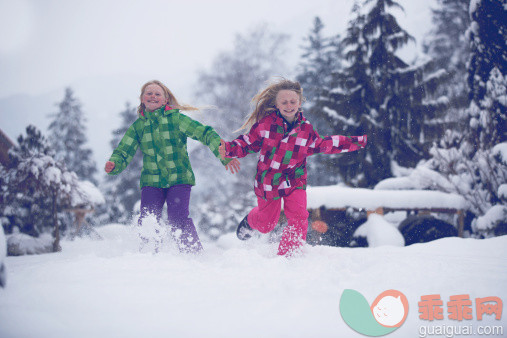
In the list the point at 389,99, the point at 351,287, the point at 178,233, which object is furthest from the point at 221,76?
the point at 351,287

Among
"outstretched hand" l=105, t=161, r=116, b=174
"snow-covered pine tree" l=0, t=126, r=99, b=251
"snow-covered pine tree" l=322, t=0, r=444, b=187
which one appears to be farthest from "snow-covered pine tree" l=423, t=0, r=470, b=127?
"outstretched hand" l=105, t=161, r=116, b=174

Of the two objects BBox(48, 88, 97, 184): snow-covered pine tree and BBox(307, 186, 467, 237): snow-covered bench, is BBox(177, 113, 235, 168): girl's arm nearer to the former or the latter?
BBox(307, 186, 467, 237): snow-covered bench

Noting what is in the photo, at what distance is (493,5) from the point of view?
611cm

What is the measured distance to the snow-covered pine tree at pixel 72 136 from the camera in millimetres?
17094

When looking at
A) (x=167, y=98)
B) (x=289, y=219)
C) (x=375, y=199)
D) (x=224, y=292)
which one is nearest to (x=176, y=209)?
(x=289, y=219)

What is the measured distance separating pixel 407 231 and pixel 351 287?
10.9 feet

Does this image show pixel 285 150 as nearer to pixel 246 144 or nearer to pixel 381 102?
pixel 246 144

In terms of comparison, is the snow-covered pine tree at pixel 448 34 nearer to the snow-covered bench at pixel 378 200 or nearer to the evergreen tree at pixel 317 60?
the evergreen tree at pixel 317 60

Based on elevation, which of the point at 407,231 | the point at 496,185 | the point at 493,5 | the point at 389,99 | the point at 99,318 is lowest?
the point at 407,231

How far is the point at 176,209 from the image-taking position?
301cm

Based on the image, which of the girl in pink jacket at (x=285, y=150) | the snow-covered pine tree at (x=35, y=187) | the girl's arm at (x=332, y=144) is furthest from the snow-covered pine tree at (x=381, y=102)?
the snow-covered pine tree at (x=35, y=187)

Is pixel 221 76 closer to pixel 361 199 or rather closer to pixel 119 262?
pixel 361 199

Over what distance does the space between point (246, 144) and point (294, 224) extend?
2.68 ft

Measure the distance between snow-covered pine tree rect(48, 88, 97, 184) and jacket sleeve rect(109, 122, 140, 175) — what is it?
15.6m
